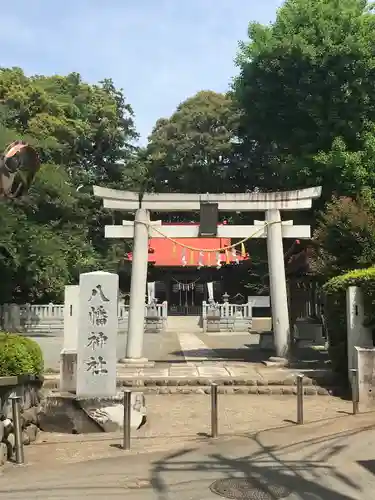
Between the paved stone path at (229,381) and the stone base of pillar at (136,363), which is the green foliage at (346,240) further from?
the stone base of pillar at (136,363)

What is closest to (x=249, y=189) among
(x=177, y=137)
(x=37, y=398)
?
(x=177, y=137)

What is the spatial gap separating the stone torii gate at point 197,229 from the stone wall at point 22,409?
6120mm

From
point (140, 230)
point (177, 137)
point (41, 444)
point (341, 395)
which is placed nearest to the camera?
point (41, 444)

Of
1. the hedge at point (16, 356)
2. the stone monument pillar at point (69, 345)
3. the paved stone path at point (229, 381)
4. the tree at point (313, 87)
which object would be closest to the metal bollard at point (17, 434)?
the hedge at point (16, 356)

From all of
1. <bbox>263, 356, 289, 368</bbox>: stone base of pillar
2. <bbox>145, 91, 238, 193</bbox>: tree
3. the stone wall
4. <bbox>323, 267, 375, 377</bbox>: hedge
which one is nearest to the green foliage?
<bbox>323, 267, 375, 377</bbox>: hedge

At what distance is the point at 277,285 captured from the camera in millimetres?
15148

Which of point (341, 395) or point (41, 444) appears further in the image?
point (341, 395)

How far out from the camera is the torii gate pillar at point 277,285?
49.2 feet

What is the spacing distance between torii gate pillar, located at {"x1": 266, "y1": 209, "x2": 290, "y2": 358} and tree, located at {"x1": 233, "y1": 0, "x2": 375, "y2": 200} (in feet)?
17.1

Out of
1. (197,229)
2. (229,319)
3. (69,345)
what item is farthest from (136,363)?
(229,319)

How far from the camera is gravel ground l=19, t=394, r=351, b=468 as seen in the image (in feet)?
24.6

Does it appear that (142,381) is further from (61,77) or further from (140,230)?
(61,77)

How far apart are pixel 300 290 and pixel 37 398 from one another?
13.2 m

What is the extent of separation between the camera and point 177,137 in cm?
4131
